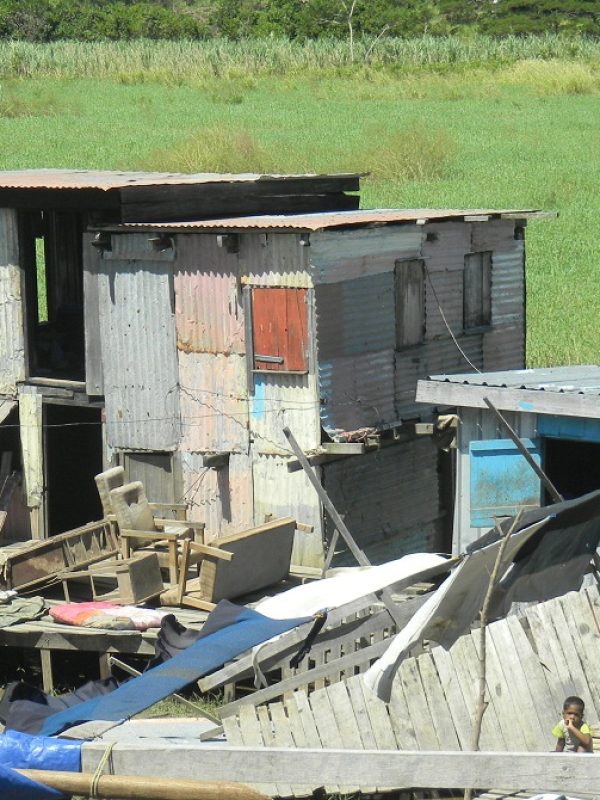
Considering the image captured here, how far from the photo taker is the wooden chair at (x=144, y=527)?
1795 centimetres

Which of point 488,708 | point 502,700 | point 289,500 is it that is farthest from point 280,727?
point 289,500

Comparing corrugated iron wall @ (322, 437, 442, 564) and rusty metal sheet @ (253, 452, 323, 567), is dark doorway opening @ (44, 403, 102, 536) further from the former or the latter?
corrugated iron wall @ (322, 437, 442, 564)

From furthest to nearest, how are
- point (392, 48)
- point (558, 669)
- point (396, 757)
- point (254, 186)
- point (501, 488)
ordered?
point (392, 48)
point (254, 186)
point (501, 488)
point (558, 669)
point (396, 757)

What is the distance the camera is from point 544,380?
15773 millimetres

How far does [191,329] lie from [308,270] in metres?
2.06

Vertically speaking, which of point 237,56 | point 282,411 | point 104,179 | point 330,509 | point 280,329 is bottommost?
point 330,509

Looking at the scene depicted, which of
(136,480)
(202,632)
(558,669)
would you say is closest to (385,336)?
(136,480)

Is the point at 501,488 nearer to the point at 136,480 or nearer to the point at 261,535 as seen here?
the point at 261,535

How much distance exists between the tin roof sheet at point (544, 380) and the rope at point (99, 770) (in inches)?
326

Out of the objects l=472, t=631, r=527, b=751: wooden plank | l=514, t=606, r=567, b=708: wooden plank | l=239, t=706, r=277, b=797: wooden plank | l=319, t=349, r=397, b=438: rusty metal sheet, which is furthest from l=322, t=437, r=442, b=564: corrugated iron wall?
l=239, t=706, r=277, b=797: wooden plank

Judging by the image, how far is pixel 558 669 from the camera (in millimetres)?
12078

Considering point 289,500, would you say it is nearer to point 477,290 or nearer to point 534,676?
point 477,290

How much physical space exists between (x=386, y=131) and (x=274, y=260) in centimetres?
2844

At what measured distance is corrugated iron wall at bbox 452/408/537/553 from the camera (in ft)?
50.2
